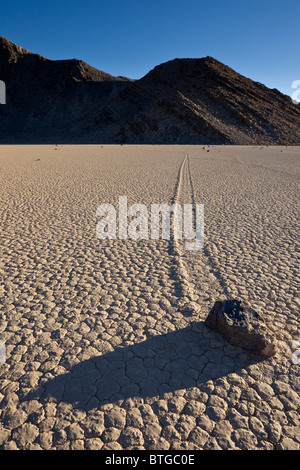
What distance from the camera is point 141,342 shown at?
2.98 m

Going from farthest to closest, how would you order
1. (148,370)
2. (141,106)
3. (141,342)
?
1. (141,106)
2. (141,342)
3. (148,370)

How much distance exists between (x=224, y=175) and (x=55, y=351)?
12636 mm

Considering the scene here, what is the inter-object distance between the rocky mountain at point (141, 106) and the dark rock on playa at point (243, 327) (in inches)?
1888

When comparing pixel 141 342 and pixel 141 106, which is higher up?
pixel 141 106

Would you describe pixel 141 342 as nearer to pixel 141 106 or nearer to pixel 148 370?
pixel 148 370

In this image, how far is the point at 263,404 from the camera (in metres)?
2.33

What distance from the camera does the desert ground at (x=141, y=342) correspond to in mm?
2139

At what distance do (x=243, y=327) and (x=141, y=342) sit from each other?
42.0 inches

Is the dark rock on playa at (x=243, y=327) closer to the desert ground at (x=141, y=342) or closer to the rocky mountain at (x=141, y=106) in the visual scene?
the desert ground at (x=141, y=342)

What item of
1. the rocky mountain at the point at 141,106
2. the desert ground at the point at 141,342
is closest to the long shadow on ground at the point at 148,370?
the desert ground at the point at 141,342

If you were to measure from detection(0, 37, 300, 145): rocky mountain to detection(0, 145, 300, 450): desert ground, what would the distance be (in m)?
45.7

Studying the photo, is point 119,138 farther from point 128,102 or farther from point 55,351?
point 55,351

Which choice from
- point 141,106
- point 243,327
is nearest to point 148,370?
point 243,327

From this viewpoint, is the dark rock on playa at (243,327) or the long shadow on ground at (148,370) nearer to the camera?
the long shadow on ground at (148,370)
